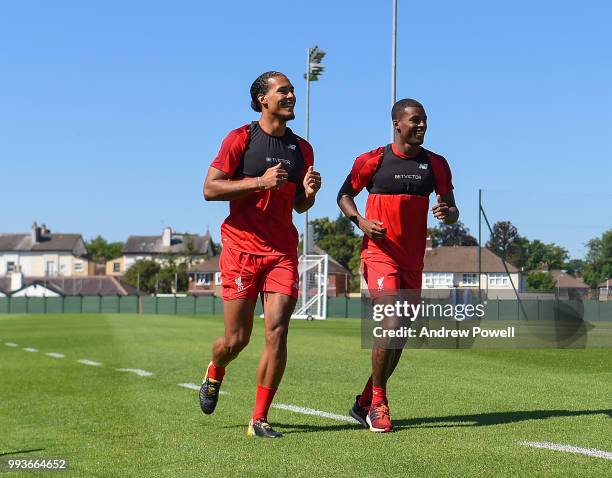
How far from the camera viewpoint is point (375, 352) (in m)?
6.95

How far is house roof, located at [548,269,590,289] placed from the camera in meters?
21.4

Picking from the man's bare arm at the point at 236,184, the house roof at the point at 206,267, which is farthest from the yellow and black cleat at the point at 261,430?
the house roof at the point at 206,267

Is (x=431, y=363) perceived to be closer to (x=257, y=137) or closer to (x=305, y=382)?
(x=305, y=382)

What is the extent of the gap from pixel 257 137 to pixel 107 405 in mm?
3231

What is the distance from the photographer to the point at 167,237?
175 m

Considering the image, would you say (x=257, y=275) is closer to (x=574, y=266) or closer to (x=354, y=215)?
(x=354, y=215)

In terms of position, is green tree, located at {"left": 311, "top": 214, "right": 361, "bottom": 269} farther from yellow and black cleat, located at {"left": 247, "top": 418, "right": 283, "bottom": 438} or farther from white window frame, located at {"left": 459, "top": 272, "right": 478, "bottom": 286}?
yellow and black cleat, located at {"left": 247, "top": 418, "right": 283, "bottom": 438}

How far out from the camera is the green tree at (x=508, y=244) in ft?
71.5

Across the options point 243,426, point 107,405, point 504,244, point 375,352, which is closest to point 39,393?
point 107,405

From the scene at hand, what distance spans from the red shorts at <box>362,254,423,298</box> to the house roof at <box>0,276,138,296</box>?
123503mm

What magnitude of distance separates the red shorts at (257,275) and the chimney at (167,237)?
169 metres

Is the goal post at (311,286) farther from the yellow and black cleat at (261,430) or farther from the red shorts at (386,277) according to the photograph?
the yellow and black cleat at (261,430)

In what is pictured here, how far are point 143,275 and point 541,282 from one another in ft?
378

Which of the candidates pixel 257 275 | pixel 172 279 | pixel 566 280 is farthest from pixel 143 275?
pixel 257 275
